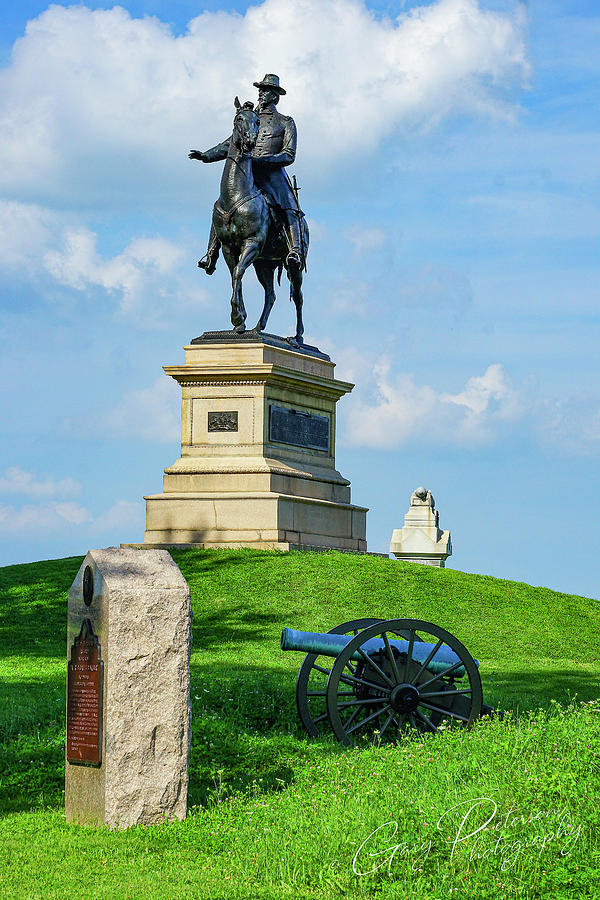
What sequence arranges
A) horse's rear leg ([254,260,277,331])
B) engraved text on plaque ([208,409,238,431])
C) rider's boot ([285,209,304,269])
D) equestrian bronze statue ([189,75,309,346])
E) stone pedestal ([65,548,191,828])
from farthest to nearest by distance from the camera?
1. horse's rear leg ([254,260,277,331])
2. rider's boot ([285,209,304,269])
3. equestrian bronze statue ([189,75,309,346])
4. engraved text on plaque ([208,409,238,431])
5. stone pedestal ([65,548,191,828])

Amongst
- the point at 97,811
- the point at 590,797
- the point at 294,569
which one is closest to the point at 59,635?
the point at 294,569

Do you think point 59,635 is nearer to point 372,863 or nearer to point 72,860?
point 72,860

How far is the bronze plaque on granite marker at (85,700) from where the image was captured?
764 centimetres

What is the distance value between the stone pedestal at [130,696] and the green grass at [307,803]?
0.20m

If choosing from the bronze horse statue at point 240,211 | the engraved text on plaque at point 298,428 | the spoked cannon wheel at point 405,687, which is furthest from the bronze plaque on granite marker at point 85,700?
the bronze horse statue at point 240,211

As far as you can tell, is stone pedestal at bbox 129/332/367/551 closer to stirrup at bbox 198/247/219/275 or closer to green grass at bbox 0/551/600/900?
stirrup at bbox 198/247/219/275

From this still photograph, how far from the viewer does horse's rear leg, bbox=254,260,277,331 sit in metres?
23.1

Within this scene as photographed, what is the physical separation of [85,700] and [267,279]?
53.6 feet

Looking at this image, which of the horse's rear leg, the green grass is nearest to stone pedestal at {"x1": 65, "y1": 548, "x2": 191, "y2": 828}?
the green grass

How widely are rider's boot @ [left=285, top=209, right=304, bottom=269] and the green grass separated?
9703 mm

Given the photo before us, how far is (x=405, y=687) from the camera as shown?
983 cm

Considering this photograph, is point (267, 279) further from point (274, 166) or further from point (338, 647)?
point (338, 647)

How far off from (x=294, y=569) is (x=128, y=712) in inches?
464

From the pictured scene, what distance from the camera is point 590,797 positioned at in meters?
7.08
